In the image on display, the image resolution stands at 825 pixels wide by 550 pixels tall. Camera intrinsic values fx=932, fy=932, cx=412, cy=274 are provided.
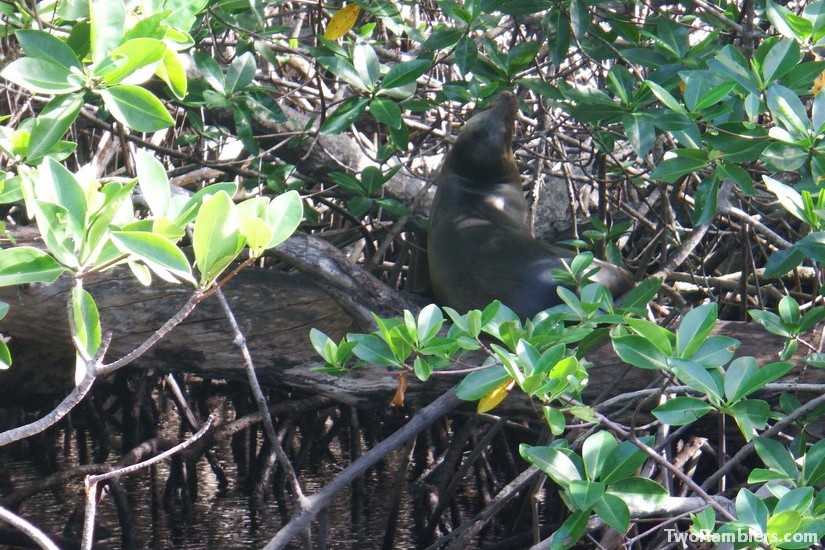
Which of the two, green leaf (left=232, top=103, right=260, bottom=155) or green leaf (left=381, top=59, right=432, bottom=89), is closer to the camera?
green leaf (left=381, top=59, right=432, bottom=89)

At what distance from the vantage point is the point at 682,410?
4.78ft

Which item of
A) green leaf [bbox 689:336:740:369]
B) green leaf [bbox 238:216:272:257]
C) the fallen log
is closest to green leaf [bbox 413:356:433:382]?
green leaf [bbox 689:336:740:369]

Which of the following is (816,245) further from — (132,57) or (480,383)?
(132,57)

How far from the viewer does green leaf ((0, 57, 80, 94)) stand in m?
1.23

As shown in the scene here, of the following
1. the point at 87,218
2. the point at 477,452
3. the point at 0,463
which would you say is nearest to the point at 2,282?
the point at 87,218

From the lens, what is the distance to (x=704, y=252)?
11.4 feet

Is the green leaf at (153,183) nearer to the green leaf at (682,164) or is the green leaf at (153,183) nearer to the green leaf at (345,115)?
the green leaf at (682,164)

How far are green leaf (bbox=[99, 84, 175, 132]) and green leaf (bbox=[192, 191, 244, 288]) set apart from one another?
0.21 meters

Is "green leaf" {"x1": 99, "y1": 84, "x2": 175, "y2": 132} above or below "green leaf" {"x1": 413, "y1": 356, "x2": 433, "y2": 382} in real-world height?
above

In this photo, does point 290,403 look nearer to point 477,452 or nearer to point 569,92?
point 477,452

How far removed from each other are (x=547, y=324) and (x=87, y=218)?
0.93 meters

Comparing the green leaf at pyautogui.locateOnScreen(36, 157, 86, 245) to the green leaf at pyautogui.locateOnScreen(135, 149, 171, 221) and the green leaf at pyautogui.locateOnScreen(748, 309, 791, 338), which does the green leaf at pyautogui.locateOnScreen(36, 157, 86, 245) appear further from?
the green leaf at pyautogui.locateOnScreen(748, 309, 791, 338)

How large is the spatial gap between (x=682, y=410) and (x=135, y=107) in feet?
3.04

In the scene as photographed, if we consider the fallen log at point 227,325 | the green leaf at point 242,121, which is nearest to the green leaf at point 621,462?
Result: the fallen log at point 227,325
